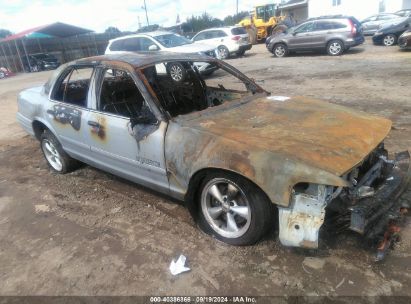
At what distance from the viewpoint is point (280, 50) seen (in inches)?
664

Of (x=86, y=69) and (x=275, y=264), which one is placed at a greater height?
(x=86, y=69)

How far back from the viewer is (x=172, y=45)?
12602 mm

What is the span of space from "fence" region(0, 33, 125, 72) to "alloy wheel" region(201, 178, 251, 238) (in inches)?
1034

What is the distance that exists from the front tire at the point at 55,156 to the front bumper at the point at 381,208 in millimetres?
3794

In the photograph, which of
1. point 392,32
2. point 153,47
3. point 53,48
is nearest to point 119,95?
point 153,47

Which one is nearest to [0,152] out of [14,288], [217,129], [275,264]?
[14,288]

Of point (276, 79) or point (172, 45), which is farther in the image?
point (172, 45)

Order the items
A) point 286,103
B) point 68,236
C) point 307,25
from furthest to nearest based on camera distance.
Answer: point 307,25, point 286,103, point 68,236

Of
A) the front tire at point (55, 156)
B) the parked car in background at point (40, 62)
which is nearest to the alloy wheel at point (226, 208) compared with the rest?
the front tire at point (55, 156)

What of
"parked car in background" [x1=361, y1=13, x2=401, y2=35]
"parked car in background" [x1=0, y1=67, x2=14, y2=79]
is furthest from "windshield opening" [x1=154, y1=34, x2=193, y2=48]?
"parked car in background" [x1=0, y1=67, x2=14, y2=79]

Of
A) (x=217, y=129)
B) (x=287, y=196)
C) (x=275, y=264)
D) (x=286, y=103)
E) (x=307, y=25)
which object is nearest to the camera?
(x=287, y=196)

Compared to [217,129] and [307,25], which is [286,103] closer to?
[217,129]

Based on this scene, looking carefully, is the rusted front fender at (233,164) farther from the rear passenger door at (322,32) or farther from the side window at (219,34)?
the side window at (219,34)

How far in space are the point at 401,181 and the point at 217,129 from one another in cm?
163
